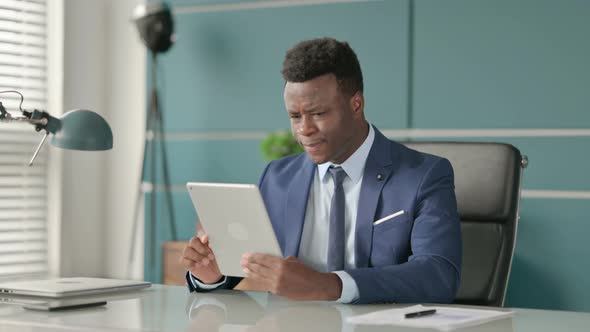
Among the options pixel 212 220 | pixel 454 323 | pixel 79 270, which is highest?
pixel 212 220

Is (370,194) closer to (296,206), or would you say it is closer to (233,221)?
(296,206)

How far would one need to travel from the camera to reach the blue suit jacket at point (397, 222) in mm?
2066

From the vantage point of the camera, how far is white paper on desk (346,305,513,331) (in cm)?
166

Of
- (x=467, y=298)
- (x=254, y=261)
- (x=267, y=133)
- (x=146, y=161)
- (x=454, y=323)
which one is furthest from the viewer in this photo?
(x=146, y=161)

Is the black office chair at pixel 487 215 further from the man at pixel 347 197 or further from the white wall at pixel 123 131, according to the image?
the white wall at pixel 123 131

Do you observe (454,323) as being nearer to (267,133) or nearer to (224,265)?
(224,265)

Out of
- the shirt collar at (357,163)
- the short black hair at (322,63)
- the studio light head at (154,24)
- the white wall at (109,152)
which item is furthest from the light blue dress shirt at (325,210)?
the white wall at (109,152)

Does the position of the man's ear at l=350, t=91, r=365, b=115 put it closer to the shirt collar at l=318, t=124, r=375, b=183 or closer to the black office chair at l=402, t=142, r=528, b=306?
the shirt collar at l=318, t=124, r=375, b=183

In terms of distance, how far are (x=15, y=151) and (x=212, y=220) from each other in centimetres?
274

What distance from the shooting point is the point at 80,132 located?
6.54 ft

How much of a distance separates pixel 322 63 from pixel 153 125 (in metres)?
2.45

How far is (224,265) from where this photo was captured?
209 cm

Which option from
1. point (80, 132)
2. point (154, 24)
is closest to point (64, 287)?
point (80, 132)

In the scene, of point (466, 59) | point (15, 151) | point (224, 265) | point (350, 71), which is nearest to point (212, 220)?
point (224, 265)
